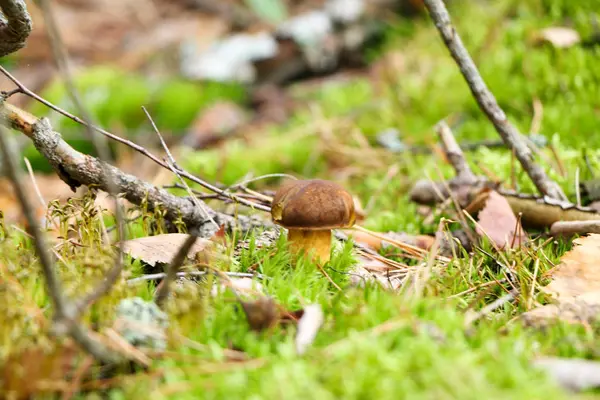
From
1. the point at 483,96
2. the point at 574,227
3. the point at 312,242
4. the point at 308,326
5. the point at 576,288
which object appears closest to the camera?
the point at 308,326

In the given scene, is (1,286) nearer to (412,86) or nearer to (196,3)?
(412,86)

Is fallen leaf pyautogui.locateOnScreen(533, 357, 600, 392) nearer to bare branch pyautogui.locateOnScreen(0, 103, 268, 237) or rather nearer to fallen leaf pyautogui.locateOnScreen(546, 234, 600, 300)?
fallen leaf pyautogui.locateOnScreen(546, 234, 600, 300)

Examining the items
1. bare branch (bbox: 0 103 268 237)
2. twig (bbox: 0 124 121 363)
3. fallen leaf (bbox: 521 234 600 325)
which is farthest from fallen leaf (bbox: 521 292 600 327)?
twig (bbox: 0 124 121 363)

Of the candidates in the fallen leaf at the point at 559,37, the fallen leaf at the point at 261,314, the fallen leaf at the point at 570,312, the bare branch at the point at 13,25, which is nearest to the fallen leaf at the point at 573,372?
the fallen leaf at the point at 570,312

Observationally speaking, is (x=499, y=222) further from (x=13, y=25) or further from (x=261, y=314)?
(x=13, y=25)

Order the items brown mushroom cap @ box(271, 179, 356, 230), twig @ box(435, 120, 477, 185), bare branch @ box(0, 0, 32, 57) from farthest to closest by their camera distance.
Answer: twig @ box(435, 120, 477, 185) < brown mushroom cap @ box(271, 179, 356, 230) < bare branch @ box(0, 0, 32, 57)

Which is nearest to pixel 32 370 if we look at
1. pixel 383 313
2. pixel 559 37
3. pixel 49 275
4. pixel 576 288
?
pixel 49 275
